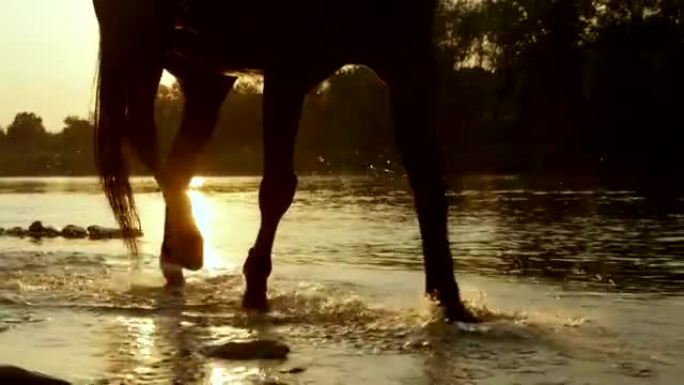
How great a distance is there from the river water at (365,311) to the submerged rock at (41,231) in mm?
368

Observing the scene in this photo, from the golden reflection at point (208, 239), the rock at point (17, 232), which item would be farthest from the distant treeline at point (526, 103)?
the rock at point (17, 232)

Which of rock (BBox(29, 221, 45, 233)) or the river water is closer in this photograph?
the river water

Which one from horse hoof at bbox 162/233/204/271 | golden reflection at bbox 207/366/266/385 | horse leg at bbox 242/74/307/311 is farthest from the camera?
horse hoof at bbox 162/233/204/271

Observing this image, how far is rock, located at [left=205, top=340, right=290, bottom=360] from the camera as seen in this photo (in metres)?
4.54

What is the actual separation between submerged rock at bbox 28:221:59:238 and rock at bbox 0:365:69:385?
8080 mm

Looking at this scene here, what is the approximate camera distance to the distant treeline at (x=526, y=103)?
45875 mm

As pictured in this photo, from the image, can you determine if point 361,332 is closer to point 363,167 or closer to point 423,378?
point 423,378

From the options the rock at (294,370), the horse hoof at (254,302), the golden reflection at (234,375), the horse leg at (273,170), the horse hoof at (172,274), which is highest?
the horse leg at (273,170)

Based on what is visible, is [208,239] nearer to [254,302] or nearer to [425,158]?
[254,302]

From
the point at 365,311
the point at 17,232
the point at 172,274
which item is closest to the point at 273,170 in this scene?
the point at 365,311

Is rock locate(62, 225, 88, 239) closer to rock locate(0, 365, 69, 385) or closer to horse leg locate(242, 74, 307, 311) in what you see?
horse leg locate(242, 74, 307, 311)

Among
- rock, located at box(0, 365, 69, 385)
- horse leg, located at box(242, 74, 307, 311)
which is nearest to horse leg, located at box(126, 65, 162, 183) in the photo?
horse leg, located at box(242, 74, 307, 311)

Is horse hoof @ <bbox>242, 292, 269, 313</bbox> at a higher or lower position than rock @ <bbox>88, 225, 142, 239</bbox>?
lower

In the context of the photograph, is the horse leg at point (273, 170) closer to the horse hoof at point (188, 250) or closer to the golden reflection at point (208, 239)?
the horse hoof at point (188, 250)
